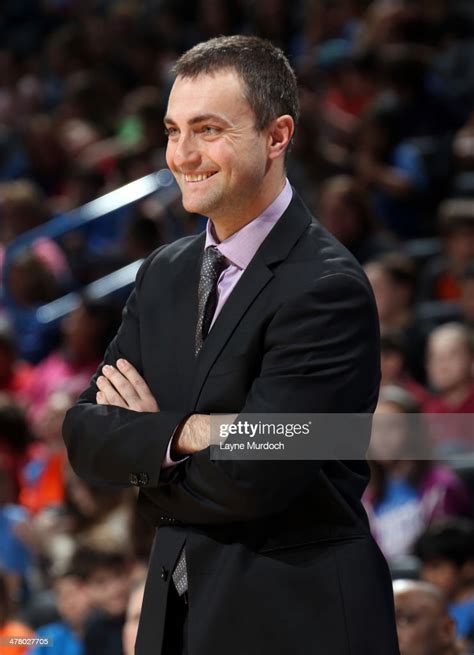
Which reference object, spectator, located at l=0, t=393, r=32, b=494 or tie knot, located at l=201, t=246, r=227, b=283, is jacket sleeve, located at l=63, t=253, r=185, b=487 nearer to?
tie knot, located at l=201, t=246, r=227, b=283

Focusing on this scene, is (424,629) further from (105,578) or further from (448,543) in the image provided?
(105,578)

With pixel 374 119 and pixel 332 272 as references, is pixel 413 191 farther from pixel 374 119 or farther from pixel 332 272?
pixel 332 272

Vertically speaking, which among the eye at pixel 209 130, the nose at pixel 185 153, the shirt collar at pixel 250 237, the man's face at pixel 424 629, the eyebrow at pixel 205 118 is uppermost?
the eyebrow at pixel 205 118

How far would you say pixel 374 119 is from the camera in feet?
24.3

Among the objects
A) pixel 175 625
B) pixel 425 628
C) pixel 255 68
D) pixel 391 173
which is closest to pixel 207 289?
pixel 255 68

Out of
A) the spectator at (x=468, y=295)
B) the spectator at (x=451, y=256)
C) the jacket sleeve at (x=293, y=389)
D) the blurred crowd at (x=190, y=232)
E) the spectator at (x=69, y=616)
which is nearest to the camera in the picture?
the jacket sleeve at (x=293, y=389)

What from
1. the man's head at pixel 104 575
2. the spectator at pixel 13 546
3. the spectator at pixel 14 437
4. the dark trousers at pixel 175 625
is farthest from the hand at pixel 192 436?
the spectator at pixel 14 437

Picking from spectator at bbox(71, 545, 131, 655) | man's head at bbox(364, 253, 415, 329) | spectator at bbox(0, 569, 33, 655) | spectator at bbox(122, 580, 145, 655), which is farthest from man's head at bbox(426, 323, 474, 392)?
spectator at bbox(122, 580, 145, 655)

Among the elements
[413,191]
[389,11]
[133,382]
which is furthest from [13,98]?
[133,382]

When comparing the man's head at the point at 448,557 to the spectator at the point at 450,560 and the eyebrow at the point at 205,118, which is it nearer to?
the spectator at the point at 450,560

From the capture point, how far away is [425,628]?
341 cm

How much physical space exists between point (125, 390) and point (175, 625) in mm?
415

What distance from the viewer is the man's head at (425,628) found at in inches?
134

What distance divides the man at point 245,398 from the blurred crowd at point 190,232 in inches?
52.1
